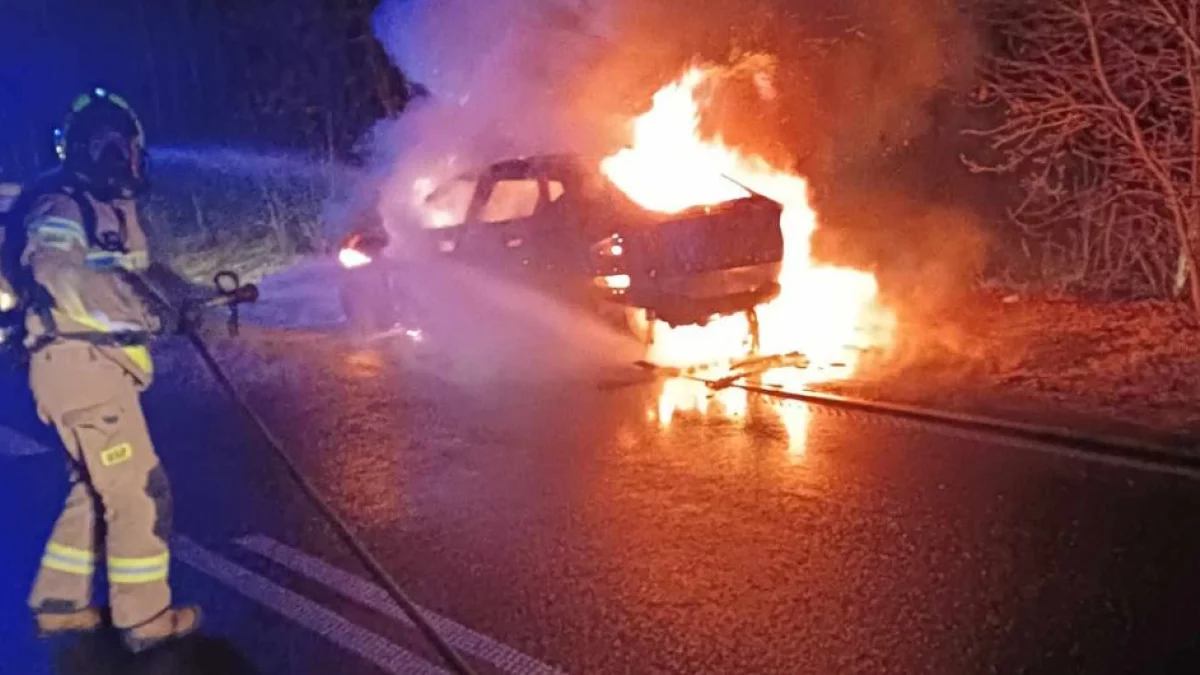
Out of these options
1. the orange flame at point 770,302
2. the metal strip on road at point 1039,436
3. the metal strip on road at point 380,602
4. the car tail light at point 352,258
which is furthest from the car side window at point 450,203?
the metal strip on road at point 380,602

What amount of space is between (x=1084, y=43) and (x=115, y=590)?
24.5ft

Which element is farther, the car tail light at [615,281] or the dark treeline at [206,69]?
the dark treeline at [206,69]

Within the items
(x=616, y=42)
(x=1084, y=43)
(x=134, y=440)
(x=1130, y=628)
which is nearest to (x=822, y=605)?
(x=1130, y=628)

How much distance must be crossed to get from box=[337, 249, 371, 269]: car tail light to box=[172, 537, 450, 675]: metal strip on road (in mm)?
5588

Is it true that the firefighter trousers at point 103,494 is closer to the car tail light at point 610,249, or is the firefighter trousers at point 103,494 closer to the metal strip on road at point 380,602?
the metal strip on road at point 380,602

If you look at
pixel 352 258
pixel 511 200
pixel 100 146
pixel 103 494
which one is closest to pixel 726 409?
pixel 511 200

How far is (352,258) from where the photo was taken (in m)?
11.2

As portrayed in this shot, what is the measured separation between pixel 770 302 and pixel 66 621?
19.5 ft

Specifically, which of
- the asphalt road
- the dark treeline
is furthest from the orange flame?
the dark treeline

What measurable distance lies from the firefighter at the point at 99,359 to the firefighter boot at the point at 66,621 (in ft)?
0.05

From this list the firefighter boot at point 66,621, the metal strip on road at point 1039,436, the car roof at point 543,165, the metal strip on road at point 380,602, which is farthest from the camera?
the car roof at point 543,165

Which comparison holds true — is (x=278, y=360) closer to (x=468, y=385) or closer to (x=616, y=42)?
(x=468, y=385)

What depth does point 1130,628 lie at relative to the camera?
4.10 meters

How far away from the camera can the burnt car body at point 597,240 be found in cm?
848
